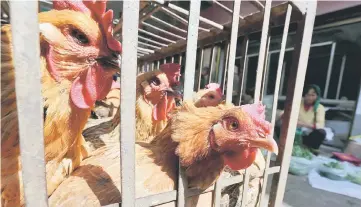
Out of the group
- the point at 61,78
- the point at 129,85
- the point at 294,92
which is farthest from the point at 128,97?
the point at 294,92

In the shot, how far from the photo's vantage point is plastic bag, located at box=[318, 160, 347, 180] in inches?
112

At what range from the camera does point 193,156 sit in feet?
2.94

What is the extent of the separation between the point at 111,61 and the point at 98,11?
21 centimetres

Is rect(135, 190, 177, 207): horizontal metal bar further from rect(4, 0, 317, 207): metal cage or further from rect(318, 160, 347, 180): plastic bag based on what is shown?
rect(318, 160, 347, 180): plastic bag

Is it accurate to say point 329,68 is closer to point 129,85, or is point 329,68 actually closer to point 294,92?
point 294,92

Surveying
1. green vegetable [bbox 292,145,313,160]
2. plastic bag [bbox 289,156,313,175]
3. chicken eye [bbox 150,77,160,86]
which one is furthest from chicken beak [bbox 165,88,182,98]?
green vegetable [bbox 292,145,313,160]

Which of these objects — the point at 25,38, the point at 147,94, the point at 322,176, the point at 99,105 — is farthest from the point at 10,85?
the point at 322,176

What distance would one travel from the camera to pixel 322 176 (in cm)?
293

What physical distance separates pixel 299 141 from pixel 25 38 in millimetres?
4308

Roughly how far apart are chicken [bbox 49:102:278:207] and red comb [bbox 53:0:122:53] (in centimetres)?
44

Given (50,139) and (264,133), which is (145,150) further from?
(264,133)

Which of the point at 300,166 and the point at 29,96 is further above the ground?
the point at 29,96

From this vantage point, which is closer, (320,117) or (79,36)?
(79,36)

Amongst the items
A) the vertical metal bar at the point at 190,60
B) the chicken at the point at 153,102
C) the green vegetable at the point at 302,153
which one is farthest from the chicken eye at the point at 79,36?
the green vegetable at the point at 302,153
